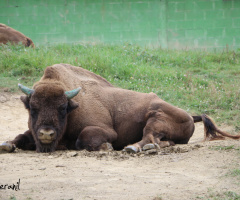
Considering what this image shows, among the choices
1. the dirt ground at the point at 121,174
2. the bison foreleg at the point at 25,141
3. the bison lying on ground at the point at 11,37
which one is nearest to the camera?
the dirt ground at the point at 121,174

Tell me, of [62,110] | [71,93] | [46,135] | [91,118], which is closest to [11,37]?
[91,118]

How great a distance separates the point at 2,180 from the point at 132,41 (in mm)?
12130

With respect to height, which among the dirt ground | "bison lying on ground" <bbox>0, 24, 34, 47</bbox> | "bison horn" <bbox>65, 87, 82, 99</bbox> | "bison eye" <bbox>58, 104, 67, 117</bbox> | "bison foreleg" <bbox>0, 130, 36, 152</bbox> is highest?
"bison lying on ground" <bbox>0, 24, 34, 47</bbox>

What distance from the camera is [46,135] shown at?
6680 millimetres

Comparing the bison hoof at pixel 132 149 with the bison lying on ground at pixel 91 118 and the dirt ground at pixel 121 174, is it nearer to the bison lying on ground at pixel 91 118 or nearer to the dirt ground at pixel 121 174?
the bison lying on ground at pixel 91 118

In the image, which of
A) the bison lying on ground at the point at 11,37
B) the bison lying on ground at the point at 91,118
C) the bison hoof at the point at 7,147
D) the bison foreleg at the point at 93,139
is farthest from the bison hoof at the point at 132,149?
the bison lying on ground at the point at 11,37

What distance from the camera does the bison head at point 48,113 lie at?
267 inches

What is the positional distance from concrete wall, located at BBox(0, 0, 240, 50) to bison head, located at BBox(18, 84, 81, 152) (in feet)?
32.0

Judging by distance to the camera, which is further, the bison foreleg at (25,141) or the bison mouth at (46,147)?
the bison foreleg at (25,141)

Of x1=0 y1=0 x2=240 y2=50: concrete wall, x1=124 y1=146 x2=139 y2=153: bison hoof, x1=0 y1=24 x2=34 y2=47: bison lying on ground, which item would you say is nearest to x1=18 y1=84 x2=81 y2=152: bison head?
x1=124 y1=146 x2=139 y2=153: bison hoof

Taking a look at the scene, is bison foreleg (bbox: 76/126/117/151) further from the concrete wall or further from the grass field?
the concrete wall

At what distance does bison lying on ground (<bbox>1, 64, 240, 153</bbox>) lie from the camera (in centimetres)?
691

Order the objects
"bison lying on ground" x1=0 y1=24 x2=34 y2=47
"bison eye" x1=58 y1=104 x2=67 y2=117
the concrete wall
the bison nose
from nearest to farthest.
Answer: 1. the bison nose
2. "bison eye" x1=58 y1=104 x2=67 y2=117
3. "bison lying on ground" x1=0 y1=24 x2=34 y2=47
4. the concrete wall

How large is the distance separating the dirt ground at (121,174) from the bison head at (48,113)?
0.24m
